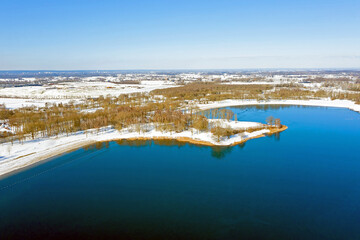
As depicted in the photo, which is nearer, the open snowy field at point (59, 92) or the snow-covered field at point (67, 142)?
the snow-covered field at point (67, 142)

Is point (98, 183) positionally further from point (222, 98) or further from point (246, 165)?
point (222, 98)

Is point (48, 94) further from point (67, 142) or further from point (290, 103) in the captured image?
point (290, 103)

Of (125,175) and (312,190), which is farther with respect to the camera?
(125,175)

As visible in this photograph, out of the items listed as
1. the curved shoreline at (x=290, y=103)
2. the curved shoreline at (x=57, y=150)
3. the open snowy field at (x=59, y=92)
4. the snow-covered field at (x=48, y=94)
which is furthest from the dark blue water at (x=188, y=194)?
the open snowy field at (x=59, y=92)

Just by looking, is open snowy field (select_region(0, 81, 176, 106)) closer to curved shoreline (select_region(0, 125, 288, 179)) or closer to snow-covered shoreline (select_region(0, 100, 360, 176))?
snow-covered shoreline (select_region(0, 100, 360, 176))

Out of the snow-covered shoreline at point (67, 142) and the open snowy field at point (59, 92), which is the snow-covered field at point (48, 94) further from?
the snow-covered shoreline at point (67, 142)

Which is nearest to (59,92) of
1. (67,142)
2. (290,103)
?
(67,142)

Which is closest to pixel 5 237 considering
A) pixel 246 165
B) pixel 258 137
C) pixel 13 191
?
pixel 13 191
